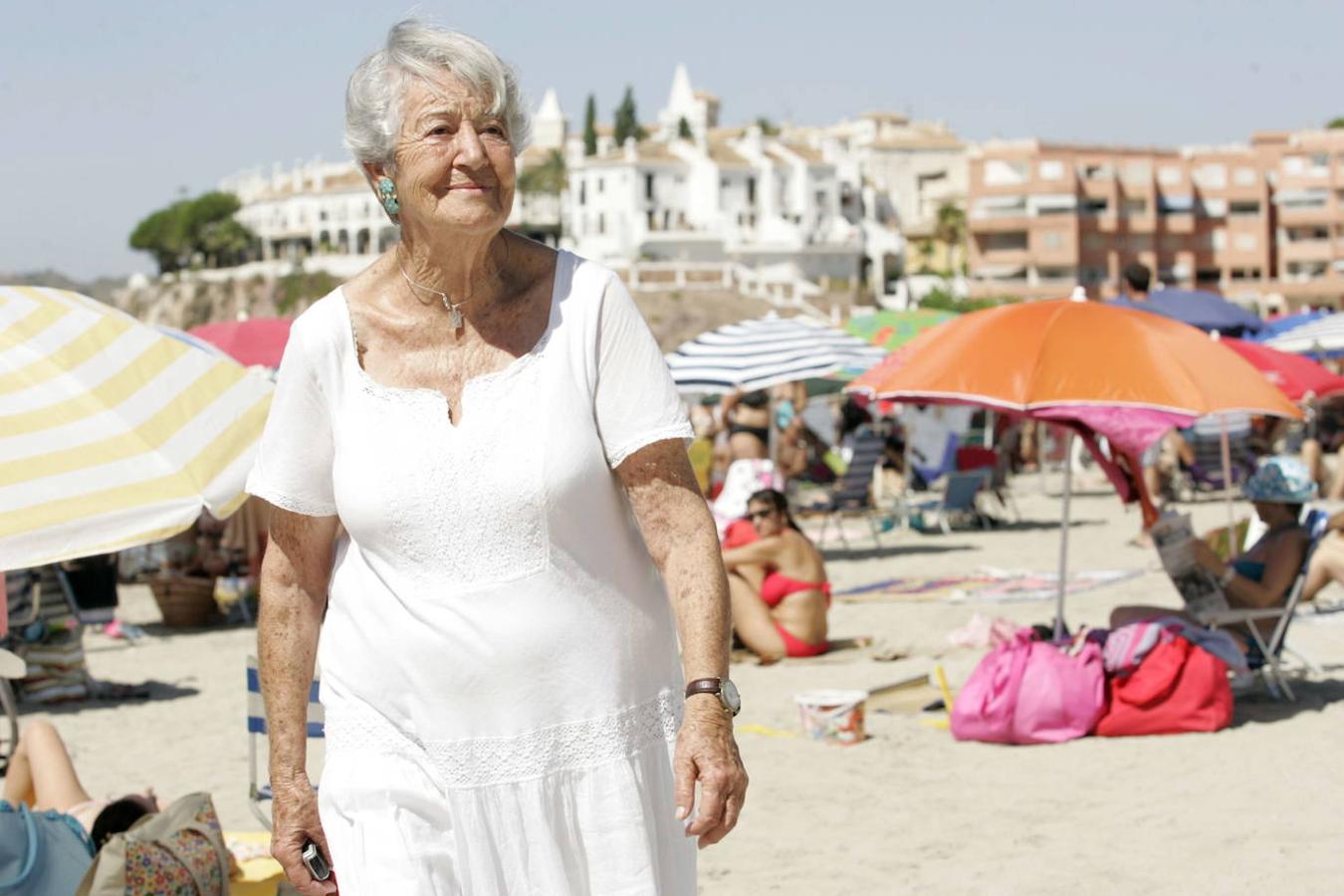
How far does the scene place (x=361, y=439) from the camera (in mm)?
2602

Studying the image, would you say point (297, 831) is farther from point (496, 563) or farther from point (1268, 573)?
point (1268, 573)

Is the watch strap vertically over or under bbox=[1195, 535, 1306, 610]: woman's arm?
over

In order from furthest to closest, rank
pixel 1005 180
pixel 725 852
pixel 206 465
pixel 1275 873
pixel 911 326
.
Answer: pixel 1005 180, pixel 911 326, pixel 725 852, pixel 1275 873, pixel 206 465

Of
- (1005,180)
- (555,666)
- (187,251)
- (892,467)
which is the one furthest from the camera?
(187,251)

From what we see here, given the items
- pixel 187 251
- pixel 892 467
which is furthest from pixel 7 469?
pixel 187 251

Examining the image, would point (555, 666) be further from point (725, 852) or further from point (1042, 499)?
point (1042, 499)

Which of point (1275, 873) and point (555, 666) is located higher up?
point (555, 666)

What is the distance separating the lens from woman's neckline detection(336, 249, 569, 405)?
8.50 ft

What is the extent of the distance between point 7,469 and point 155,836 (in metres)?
0.96

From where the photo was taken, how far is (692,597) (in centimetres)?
254

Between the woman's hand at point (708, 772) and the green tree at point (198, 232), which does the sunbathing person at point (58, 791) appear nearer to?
the woman's hand at point (708, 772)

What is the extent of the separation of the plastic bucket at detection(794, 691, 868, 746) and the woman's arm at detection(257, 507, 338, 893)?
482cm

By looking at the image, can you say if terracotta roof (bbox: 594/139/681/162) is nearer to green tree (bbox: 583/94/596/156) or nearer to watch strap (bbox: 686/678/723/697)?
green tree (bbox: 583/94/596/156)

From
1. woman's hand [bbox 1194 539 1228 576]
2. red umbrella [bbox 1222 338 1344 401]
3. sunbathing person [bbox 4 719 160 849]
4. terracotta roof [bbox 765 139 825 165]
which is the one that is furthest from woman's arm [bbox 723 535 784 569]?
terracotta roof [bbox 765 139 825 165]
